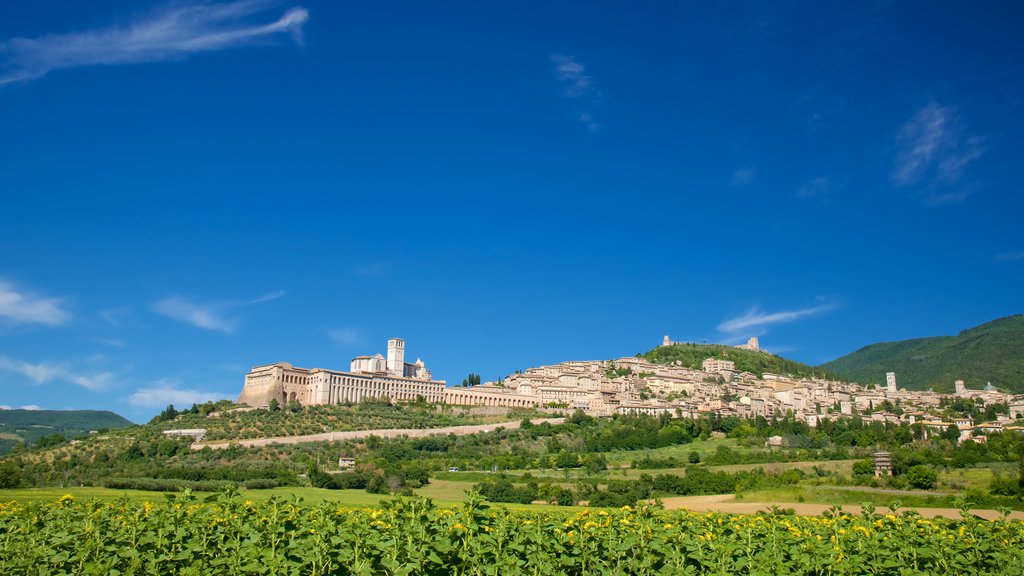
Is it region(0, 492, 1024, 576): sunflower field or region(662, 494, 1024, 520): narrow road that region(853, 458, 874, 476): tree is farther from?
region(0, 492, 1024, 576): sunflower field

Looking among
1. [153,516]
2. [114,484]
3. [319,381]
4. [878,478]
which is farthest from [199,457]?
[153,516]

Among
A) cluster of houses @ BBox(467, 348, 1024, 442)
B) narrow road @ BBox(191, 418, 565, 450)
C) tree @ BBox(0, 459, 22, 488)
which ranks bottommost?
tree @ BBox(0, 459, 22, 488)

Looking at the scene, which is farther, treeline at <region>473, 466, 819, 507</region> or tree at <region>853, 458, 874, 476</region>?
tree at <region>853, 458, 874, 476</region>

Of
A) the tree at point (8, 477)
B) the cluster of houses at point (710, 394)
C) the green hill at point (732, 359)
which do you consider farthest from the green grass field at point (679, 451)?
the green hill at point (732, 359)

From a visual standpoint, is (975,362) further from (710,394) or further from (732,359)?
(710,394)

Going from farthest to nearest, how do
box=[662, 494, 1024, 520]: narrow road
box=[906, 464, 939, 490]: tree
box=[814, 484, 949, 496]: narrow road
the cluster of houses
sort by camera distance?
the cluster of houses
box=[906, 464, 939, 490]: tree
box=[814, 484, 949, 496]: narrow road
box=[662, 494, 1024, 520]: narrow road

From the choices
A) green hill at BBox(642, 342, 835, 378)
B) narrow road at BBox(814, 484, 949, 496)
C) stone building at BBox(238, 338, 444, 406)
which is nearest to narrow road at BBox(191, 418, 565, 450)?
stone building at BBox(238, 338, 444, 406)
